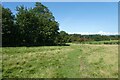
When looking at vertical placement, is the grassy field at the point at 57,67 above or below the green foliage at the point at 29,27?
below

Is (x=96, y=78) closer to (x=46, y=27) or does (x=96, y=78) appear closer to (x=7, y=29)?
(x=7, y=29)

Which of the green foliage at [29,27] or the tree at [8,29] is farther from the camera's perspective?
the green foliage at [29,27]

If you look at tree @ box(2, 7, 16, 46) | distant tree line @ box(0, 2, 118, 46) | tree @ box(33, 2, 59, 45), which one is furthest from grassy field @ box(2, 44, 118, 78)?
Result: tree @ box(33, 2, 59, 45)

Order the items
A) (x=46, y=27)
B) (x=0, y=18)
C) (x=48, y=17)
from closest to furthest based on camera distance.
Answer: (x=0, y=18) < (x=46, y=27) < (x=48, y=17)

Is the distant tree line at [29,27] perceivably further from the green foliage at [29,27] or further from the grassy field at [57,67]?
the grassy field at [57,67]

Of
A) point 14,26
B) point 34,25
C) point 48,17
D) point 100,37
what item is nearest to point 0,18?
point 14,26

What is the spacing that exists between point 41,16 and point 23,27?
57.3 ft

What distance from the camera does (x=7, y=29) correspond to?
61.7 meters

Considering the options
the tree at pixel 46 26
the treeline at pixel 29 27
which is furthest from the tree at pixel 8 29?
the tree at pixel 46 26

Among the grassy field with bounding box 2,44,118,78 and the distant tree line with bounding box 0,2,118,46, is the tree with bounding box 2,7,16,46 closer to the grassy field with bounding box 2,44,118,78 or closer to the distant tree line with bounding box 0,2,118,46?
the distant tree line with bounding box 0,2,118,46

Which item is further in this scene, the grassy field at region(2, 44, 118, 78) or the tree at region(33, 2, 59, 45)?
the tree at region(33, 2, 59, 45)

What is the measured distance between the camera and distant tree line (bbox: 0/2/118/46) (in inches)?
2512

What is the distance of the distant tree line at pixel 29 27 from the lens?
63803mm

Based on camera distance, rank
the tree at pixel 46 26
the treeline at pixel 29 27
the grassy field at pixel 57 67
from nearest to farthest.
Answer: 1. the grassy field at pixel 57 67
2. the treeline at pixel 29 27
3. the tree at pixel 46 26
